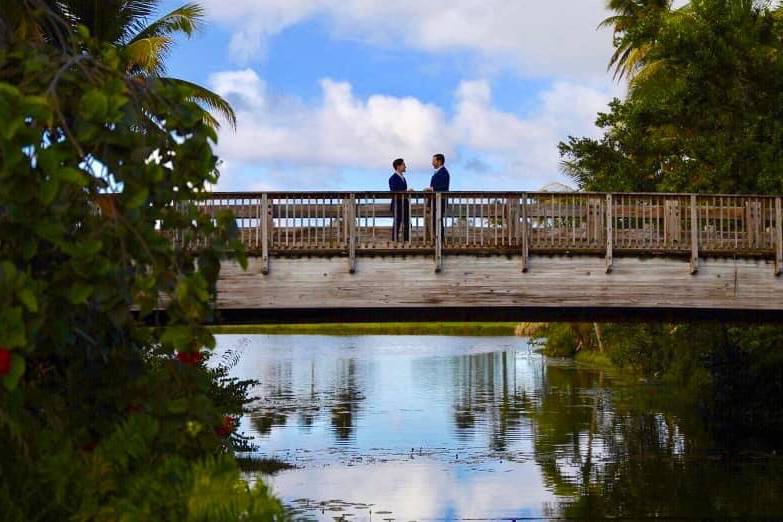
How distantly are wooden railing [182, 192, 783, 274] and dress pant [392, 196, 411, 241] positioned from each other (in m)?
0.02

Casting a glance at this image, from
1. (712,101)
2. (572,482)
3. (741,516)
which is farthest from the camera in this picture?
(712,101)

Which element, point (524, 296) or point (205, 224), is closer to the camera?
point (205, 224)

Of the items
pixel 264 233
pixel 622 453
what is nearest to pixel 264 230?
pixel 264 233

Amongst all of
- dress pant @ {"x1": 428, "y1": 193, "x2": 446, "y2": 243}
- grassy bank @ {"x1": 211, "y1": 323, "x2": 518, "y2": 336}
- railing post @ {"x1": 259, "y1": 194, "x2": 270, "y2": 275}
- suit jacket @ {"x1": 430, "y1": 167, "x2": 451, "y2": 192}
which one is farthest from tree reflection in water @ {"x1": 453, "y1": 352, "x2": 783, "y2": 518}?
grassy bank @ {"x1": 211, "y1": 323, "x2": 518, "y2": 336}

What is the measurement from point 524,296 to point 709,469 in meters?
7.48

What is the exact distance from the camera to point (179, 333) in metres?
6.23

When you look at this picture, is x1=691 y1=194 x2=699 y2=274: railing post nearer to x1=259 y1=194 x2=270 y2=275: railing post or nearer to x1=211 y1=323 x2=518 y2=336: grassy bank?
x1=259 y1=194 x2=270 y2=275: railing post

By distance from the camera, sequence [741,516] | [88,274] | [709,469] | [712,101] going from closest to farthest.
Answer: [88,274] < [741,516] < [709,469] < [712,101]

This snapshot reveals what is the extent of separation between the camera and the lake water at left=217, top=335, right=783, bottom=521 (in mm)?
19500

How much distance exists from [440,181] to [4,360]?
50.2 ft

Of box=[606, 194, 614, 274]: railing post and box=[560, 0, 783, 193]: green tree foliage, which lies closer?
box=[606, 194, 614, 274]: railing post

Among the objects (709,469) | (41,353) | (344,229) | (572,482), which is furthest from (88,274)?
(709,469)

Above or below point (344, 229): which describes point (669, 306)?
below

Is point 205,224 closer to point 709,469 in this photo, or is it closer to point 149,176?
point 149,176
